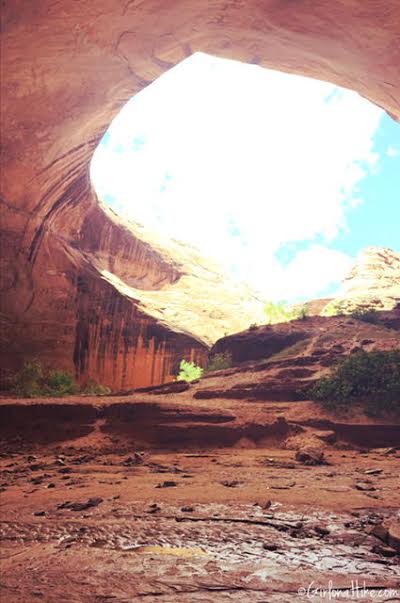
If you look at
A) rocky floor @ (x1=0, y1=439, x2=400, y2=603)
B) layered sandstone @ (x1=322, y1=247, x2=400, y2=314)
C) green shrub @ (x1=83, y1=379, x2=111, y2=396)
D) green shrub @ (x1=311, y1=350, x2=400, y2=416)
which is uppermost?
layered sandstone @ (x1=322, y1=247, x2=400, y2=314)

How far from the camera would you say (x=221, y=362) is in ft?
66.3

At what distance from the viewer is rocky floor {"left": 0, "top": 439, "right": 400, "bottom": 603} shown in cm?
308

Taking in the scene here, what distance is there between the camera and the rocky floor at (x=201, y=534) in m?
3.08

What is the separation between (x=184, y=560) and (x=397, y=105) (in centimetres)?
1626

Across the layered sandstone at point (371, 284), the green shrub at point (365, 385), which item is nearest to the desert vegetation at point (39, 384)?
the green shrub at point (365, 385)

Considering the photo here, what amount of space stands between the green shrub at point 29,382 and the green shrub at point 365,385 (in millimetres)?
12547

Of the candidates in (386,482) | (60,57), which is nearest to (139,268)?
(60,57)

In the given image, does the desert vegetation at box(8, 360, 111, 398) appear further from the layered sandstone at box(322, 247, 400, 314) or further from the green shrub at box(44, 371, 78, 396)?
the layered sandstone at box(322, 247, 400, 314)

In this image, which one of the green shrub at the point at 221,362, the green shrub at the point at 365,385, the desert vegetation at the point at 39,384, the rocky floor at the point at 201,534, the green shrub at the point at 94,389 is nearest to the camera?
the rocky floor at the point at 201,534

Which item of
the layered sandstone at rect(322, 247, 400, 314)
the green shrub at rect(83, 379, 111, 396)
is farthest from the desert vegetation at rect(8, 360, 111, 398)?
the layered sandstone at rect(322, 247, 400, 314)

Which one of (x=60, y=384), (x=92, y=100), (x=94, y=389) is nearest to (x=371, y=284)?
(x=94, y=389)

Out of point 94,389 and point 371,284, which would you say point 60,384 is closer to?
point 94,389

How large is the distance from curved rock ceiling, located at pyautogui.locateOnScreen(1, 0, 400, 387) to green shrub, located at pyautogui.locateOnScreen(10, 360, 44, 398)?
386 centimetres

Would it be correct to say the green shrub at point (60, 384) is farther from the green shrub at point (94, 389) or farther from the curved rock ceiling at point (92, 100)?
the curved rock ceiling at point (92, 100)
